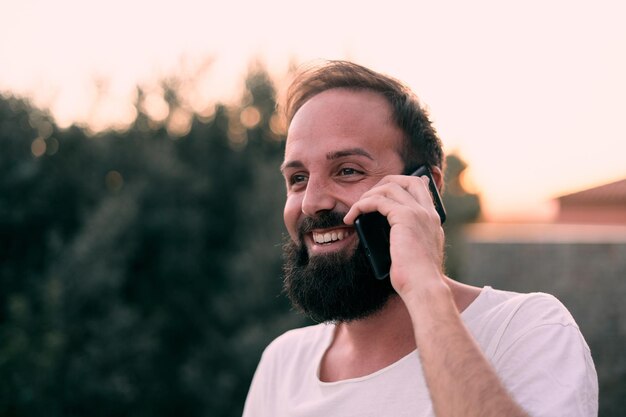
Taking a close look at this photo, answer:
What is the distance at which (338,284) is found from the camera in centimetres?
227

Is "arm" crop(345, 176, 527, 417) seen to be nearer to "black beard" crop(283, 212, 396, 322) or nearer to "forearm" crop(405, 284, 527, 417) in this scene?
"forearm" crop(405, 284, 527, 417)

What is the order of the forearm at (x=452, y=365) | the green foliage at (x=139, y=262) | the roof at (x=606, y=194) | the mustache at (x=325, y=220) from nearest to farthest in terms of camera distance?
1. the forearm at (x=452, y=365)
2. the mustache at (x=325, y=220)
3. the green foliage at (x=139, y=262)
4. the roof at (x=606, y=194)

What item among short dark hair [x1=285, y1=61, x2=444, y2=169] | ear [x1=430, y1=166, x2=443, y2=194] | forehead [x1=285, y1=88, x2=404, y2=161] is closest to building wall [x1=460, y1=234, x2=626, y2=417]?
ear [x1=430, y1=166, x2=443, y2=194]

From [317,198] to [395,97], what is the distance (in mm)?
550

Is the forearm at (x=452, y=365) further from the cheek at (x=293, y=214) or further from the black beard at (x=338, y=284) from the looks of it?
the cheek at (x=293, y=214)

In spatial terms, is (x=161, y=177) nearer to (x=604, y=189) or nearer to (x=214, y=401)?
(x=214, y=401)

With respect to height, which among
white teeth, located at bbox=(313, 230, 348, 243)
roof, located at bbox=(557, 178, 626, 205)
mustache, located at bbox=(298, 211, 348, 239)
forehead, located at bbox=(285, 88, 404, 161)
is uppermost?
forehead, located at bbox=(285, 88, 404, 161)

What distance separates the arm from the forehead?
32cm

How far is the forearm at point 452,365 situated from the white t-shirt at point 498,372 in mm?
258

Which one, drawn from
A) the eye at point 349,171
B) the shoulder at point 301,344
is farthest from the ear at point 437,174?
the shoulder at point 301,344

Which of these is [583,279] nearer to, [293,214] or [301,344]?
[301,344]

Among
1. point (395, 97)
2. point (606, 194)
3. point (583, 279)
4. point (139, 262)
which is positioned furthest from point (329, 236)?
point (606, 194)

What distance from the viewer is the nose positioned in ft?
7.32

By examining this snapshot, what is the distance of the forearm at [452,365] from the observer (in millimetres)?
1476
